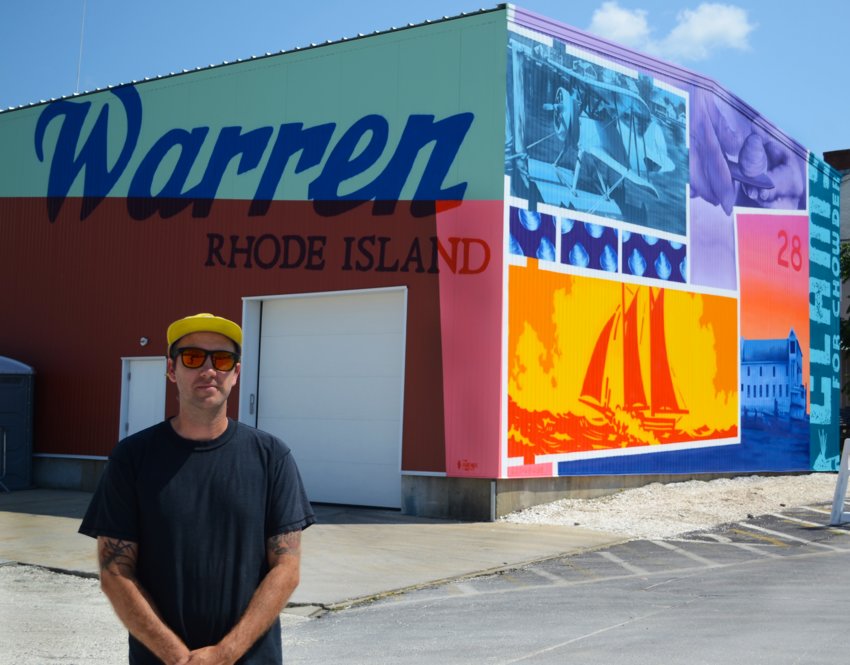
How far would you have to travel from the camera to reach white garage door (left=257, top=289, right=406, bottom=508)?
16953 millimetres

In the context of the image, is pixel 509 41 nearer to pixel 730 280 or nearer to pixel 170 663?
pixel 730 280

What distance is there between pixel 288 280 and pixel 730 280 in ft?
29.9

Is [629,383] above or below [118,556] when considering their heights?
above

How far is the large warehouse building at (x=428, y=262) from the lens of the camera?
16.4 metres

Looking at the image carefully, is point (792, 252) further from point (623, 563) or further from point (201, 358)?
point (201, 358)

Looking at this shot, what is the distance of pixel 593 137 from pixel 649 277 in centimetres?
281

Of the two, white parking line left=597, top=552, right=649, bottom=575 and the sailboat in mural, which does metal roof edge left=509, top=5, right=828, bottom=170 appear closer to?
the sailboat in mural

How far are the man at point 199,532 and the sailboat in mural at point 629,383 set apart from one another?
14356 mm

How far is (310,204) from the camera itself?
59.3 feet

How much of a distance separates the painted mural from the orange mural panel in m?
0.03

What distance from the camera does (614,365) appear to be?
1828cm

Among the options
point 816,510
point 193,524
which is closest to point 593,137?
point 816,510

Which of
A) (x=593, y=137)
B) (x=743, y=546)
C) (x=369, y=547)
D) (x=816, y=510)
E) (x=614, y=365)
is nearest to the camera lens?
(x=369, y=547)

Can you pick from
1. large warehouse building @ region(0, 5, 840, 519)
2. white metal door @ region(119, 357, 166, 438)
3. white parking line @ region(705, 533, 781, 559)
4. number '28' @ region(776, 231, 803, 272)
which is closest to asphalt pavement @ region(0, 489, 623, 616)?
large warehouse building @ region(0, 5, 840, 519)
